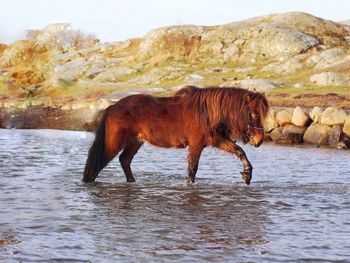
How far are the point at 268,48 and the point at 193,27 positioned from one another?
12.5 metres

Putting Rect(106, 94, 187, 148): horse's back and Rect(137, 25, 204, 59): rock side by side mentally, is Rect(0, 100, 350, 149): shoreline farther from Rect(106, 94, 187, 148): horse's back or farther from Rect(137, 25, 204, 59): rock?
Rect(137, 25, 204, 59): rock

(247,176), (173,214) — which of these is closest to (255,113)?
(247,176)

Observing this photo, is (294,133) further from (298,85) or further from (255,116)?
(298,85)

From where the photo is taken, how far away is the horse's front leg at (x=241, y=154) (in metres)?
11.0

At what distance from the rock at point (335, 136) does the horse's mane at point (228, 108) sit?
10.1 m

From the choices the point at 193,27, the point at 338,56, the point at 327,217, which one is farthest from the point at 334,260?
the point at 193,27

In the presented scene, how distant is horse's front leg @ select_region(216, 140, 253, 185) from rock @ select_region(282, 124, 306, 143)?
37.3 feet

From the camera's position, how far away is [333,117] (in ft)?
73.2

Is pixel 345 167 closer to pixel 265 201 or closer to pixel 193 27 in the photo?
pixel 265 201

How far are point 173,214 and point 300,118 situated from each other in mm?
15790

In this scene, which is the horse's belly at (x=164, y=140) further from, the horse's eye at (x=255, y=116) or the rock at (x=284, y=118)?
the rock at (x=284, y=118)

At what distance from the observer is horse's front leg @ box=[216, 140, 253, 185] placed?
1095cm

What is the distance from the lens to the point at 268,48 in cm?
6259

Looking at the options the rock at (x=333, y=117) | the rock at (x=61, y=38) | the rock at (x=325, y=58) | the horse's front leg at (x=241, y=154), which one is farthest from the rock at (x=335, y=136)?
the rock at (x=61, y=38)
